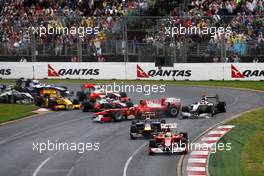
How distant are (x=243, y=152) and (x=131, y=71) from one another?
2525 cm

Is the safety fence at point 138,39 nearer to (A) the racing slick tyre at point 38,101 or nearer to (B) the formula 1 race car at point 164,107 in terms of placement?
(A) the racing slick tyre at point 38,101

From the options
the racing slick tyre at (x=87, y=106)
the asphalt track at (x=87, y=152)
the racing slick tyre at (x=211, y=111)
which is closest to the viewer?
the asphalt track at (x=87, y=152)

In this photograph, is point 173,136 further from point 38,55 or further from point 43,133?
point 38,55

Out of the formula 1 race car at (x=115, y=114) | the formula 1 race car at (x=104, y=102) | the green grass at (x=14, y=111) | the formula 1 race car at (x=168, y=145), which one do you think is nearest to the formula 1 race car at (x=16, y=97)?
the green grass at (x=14, y=111)

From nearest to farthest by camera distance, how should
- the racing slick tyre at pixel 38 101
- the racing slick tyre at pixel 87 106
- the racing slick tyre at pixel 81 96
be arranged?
1. the racing slick tyre at pixel 87 106
2. the racing slick tyre at pixel 38 101
3. the racing slick tyre at pixel 81 96

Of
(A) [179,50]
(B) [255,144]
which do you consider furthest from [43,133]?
(A) [179,50]

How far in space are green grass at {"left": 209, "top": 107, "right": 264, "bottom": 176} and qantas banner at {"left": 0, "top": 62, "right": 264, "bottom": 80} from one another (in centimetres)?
1499

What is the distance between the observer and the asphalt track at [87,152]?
890 inches

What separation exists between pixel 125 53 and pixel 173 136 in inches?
971

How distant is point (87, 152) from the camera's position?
2573cm

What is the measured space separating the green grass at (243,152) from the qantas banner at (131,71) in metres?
15.0

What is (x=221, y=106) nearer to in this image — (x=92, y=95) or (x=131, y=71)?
(x=92, y=95)

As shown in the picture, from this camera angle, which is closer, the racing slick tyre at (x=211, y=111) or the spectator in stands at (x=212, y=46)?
the racing slick tyre at (x=211, y=111)

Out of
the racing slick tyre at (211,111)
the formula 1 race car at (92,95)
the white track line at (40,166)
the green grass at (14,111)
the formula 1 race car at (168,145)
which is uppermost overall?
the formula 1 race car at (92,95)
